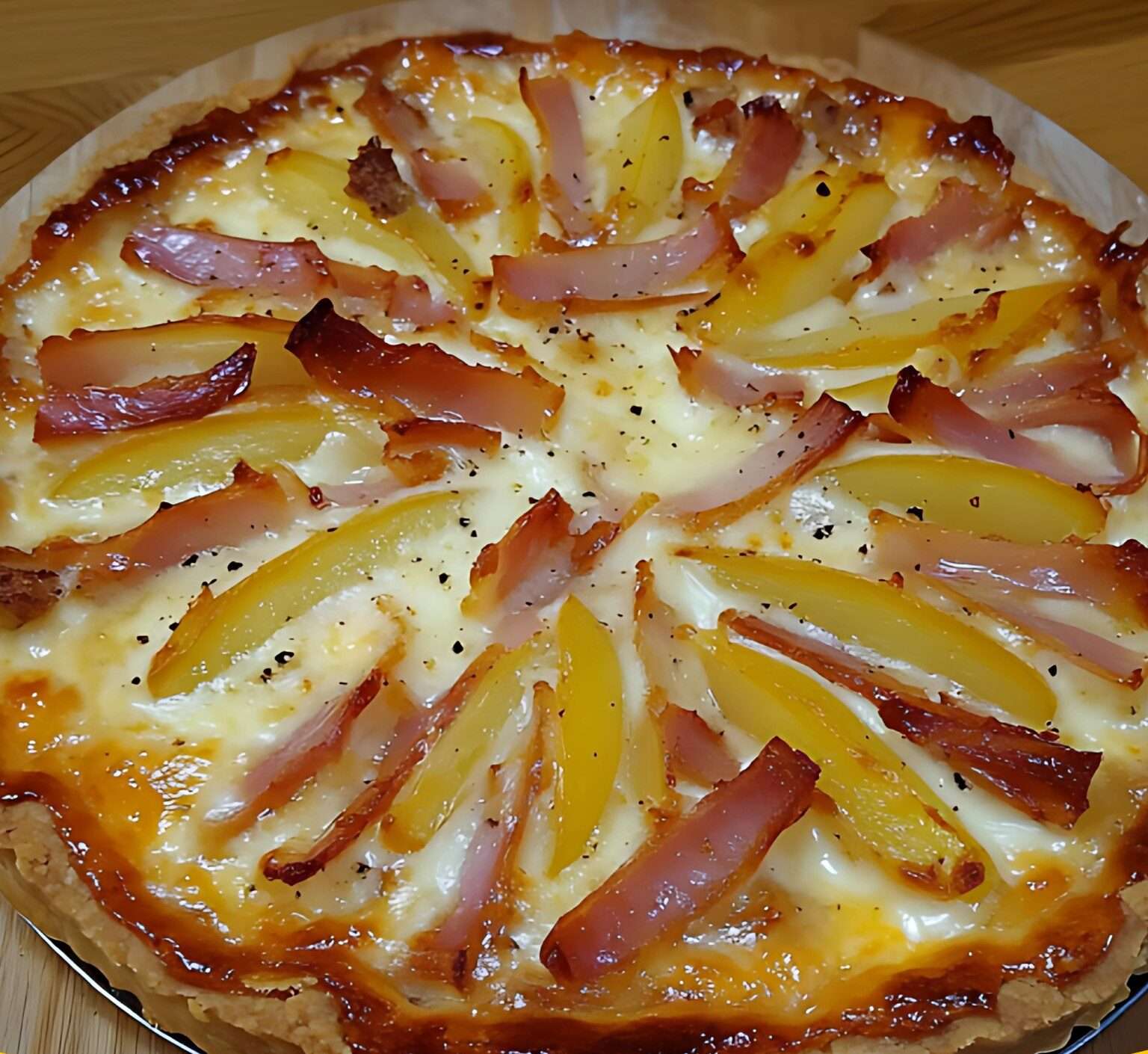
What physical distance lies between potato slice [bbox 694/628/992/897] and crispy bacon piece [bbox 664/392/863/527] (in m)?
0.36

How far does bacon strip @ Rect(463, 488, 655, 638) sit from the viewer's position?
9.55ft

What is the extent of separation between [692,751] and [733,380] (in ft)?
3.36

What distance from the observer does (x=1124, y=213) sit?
146 inches

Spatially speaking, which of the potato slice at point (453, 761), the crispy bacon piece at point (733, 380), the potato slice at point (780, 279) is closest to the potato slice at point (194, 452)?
the potato slice at point (453, 761)

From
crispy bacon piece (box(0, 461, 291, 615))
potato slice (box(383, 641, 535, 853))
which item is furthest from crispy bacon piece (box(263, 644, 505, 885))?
crispy bacon piece (box(0, 461, 291, 615))

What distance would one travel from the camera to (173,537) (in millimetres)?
2969

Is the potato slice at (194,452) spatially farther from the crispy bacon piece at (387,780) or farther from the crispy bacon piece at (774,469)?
the crispy bacon piece at (774,469)

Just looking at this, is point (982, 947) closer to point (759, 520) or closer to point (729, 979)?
point (729, 979)

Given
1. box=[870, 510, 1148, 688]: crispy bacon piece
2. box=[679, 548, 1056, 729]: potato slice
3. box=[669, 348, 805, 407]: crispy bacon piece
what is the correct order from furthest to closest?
box=[669, 348, 805, 407]: crispy bacon piece, box=[870, 510, 1148, 688]: crispy bacon piece, box=[679, 548, 1056, 729]: potato slice

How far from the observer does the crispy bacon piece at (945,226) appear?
359 centimetres

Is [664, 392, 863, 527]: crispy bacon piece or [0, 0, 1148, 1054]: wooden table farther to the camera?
[0, 0, 1148, 1054]: wooden table

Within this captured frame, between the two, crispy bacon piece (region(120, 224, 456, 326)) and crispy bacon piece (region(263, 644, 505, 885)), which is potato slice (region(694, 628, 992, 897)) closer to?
crispy bacon piece (region(263, 644, 505, 885))

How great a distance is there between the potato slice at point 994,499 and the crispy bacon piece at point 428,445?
0.96m

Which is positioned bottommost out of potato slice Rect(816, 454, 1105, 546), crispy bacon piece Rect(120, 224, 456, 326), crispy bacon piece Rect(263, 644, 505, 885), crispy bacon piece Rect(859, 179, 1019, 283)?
crispy bacon piece Rect(263, 644, 505, 885)
